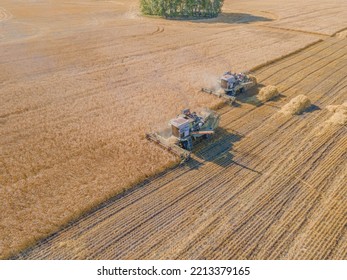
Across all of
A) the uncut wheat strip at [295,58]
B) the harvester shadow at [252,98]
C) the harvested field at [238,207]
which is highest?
the uncut wheat strip at [295,58]

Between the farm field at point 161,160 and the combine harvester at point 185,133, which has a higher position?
the combine harvester at point 185,133

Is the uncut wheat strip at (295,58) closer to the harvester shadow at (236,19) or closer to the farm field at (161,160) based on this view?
the farm field at (161,160)

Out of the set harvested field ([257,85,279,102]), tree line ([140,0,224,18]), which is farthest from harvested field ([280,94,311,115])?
tree line ([140,0,224,18])

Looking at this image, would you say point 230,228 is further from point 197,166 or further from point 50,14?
point 50,14

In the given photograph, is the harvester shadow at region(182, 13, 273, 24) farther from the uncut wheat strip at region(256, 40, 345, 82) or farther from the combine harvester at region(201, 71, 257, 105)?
the combine harvester at region(201, 71, 257, 105)

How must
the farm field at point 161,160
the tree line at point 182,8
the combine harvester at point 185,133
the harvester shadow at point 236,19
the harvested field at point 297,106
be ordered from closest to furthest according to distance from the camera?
the farm field at point 161,160 < the combine harvester at point 185,133 < the harvested field at point 297,106 < the harvester shadow at point 236,19 < the tree line at point 182,8

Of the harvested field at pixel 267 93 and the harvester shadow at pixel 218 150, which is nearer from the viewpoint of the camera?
the harvester shadow at pixel 218 150

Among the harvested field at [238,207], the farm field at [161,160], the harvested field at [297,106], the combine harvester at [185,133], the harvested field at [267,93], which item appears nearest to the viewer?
the harvested field at [238,207]

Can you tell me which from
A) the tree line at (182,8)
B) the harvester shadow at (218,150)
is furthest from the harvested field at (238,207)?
the tree line at (182,8)
